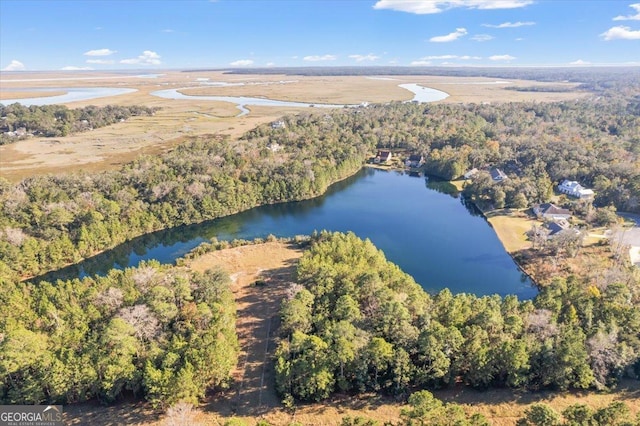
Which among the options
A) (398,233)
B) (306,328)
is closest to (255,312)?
(306,328)

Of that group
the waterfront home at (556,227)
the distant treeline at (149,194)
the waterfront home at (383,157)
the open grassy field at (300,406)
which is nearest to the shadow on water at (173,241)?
the distant treeline at (149,194)

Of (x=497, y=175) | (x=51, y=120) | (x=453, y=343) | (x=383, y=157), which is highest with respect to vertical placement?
(x=51, y=120)

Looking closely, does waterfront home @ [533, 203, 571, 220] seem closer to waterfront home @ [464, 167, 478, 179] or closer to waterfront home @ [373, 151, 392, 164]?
waterfront home @ [464, 167, 478, 179]

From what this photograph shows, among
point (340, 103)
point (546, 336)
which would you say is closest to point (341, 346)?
point (546, 336)

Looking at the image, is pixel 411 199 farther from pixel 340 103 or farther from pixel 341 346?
pixel 340 103

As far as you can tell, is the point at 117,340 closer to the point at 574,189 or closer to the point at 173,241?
the point at 173,241

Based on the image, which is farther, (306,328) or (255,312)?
(255,312)

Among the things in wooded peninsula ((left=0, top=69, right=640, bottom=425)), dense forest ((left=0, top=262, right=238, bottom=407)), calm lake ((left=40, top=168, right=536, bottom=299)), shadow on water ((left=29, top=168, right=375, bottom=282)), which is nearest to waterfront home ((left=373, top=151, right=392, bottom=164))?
calm lake ((left=40, top=168, right=536, bottom=299))
